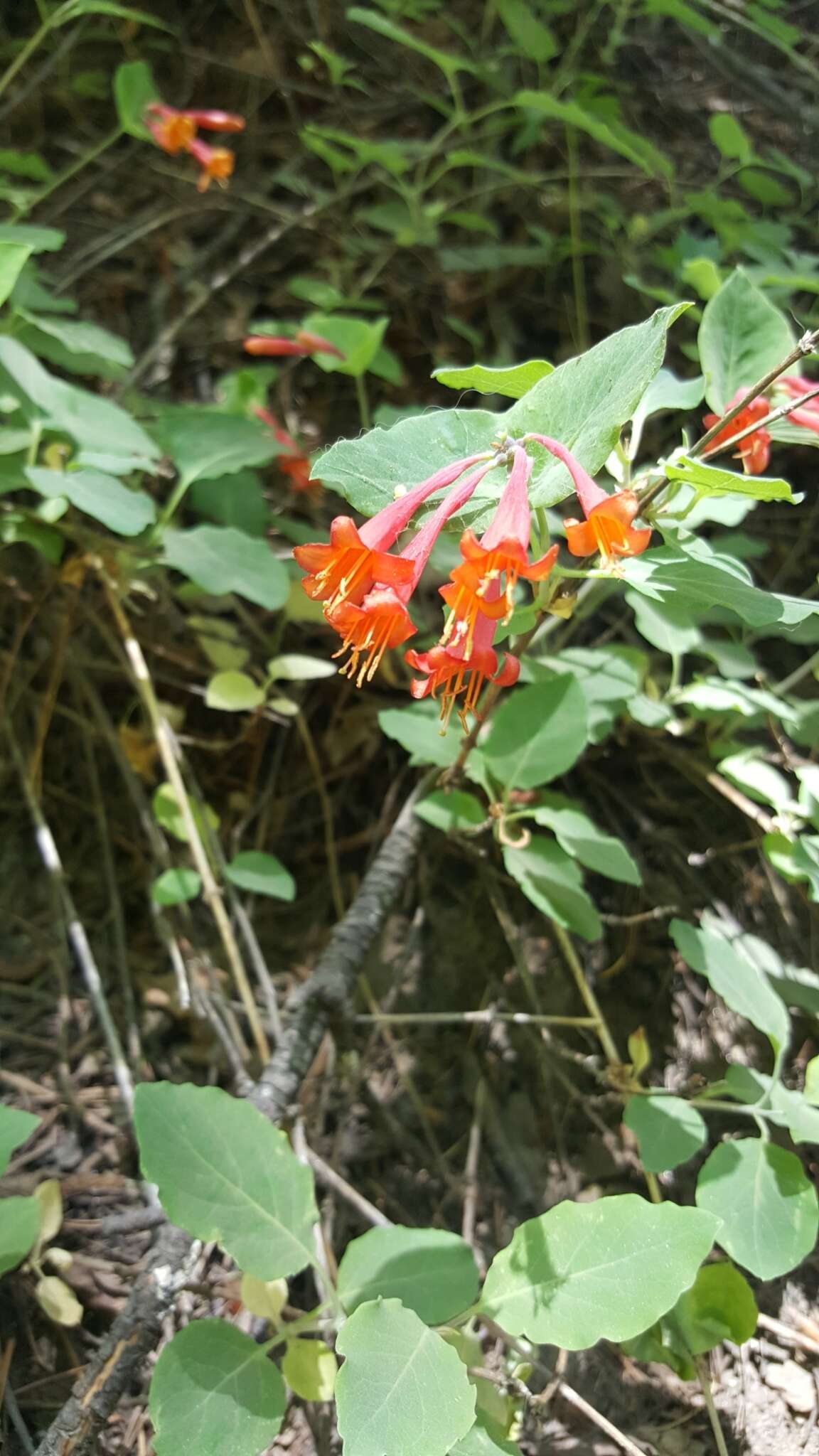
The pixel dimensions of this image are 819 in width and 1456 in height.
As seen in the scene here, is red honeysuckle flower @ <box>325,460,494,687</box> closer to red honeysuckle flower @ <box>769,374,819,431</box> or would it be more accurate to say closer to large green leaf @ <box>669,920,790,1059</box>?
red honeysuckle flower @ <box>769,374,819,431</box>

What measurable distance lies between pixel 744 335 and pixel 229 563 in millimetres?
727

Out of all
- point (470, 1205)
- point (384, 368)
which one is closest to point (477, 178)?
point (384, 368)

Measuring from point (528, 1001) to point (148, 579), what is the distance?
92 centimetres

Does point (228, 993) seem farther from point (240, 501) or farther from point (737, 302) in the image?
point (737, 302)

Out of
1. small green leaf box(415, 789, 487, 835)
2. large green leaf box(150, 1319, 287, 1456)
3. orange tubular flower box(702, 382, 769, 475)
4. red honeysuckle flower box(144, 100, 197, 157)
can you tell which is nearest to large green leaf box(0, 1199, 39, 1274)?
large green leaf box(150, 1319, 287, 1456)

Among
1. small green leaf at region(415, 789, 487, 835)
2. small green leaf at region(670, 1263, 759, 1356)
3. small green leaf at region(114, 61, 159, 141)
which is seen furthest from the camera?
small green leaf at region(114, 61, 159, 141)

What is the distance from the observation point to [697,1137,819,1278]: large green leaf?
895 millimetres

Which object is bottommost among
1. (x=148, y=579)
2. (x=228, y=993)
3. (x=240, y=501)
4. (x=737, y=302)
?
(x=228, y=993)

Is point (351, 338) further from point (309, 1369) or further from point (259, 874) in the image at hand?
point (309, 1369)

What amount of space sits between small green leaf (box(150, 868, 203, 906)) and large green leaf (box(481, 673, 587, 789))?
18.5 inches

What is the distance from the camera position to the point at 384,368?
Result: 1732mm

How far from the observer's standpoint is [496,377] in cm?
82

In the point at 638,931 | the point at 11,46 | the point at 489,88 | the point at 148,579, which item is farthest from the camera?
the point at 489,88

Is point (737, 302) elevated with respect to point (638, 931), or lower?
elevated
